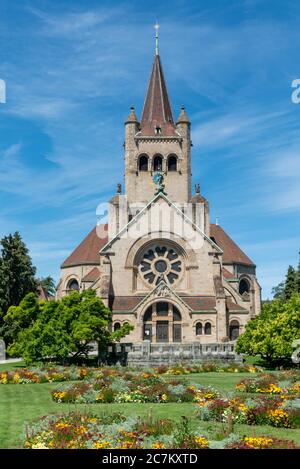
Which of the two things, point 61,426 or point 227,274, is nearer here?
point 61,426

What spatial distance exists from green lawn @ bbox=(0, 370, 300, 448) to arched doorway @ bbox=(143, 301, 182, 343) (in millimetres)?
24809

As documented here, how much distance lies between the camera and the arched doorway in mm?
54594

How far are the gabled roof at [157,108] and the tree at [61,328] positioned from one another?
28059mm

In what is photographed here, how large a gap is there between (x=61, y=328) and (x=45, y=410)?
21226 mm

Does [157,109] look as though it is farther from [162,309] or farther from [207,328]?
[207,328]

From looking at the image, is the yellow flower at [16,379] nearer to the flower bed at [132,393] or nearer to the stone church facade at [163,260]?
the flower bed at [132,393]

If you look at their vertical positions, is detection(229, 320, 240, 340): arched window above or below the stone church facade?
below

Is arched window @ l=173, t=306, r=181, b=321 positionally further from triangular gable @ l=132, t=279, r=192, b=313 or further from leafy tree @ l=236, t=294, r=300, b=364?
leafy tree @ l=236, t=294, r=300, b=364

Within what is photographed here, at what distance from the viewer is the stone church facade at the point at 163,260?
178 ft

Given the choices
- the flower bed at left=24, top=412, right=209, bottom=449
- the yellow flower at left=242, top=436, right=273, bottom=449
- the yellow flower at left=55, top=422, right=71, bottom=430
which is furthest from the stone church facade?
the yellow flower at left=242, top=436, right=273, bottom=449

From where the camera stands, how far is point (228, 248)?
70750 millimetres

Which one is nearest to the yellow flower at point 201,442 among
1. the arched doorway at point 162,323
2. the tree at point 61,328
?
the tree at point 61,328

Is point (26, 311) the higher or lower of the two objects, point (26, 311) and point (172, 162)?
the lower

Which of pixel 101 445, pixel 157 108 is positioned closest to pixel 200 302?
pixel 157 108
